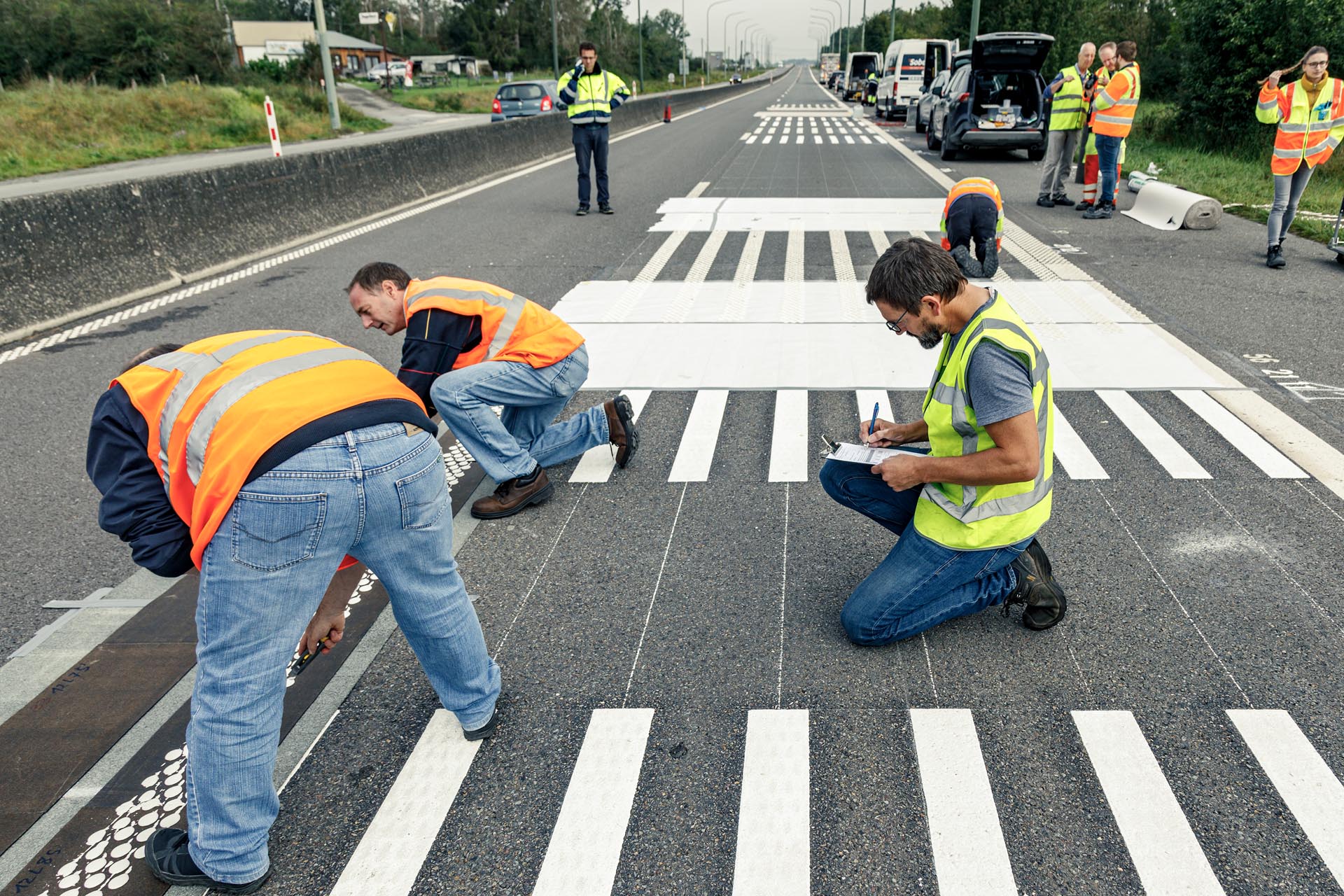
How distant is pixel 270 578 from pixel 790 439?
354 centimetres

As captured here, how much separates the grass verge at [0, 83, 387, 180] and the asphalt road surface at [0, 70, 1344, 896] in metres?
20.4

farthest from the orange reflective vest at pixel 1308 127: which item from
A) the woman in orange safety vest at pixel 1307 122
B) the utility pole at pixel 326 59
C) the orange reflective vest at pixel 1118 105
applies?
the utility pole at pixel 326 59

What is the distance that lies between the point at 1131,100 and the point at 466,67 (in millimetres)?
93781

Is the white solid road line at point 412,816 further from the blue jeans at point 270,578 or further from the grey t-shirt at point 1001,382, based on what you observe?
the grey t-shirt at point 1001,382

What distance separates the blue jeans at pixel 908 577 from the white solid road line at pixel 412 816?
4.85 ft

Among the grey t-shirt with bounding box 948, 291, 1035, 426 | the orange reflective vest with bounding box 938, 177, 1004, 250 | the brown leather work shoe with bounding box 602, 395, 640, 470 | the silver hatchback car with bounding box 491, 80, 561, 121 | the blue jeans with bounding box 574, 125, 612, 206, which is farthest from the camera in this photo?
the silver hatchback car with bounding box 491, 80, 561, 121

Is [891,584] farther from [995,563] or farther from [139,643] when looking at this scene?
[139,643]

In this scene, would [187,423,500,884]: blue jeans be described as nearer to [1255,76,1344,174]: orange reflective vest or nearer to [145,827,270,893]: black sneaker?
[145,827,270,893]: black sneaker

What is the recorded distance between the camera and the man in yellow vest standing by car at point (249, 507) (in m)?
2.18

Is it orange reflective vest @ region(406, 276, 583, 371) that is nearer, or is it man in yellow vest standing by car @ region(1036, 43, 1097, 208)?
orange reflective vest @ region(406, 276, 583, 371)

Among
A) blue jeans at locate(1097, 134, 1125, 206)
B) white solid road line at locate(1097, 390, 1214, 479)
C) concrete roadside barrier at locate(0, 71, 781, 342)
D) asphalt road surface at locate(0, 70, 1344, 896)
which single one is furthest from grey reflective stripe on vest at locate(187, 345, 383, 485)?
blue jeans at locate(1097, 134, 1125, 206)

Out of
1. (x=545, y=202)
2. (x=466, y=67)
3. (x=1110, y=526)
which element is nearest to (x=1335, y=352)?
(x=1110, y=526)

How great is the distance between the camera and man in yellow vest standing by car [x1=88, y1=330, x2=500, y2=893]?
2.18 m

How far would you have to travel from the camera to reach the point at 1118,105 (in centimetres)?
1166
